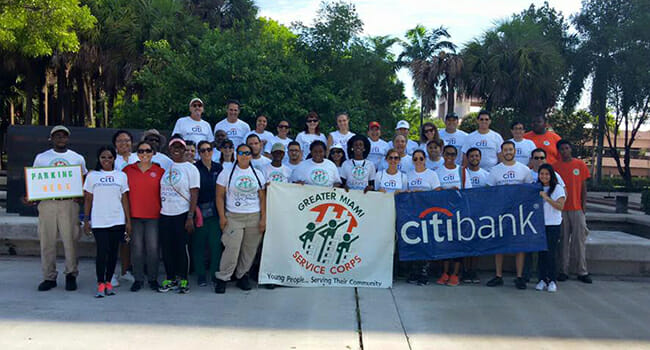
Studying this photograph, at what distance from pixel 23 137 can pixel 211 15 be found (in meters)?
21.7

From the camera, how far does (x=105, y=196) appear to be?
6.27 m

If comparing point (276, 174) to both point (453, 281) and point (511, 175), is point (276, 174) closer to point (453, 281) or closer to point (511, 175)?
point (453, 281)

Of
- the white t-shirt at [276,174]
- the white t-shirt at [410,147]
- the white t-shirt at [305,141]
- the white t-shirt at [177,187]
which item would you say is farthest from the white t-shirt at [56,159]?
the white t-shirt at [410,147]

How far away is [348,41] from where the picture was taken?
18.9 meters

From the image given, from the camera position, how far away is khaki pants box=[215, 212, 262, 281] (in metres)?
6.67

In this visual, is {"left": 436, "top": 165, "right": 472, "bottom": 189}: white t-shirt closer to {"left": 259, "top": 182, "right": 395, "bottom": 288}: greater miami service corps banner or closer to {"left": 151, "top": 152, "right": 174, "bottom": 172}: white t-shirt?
{"left": 259, "top": 182, "right": 395, "bottom": 288}: greater miami service corps banner

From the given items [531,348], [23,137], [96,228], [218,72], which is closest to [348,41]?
[218,72]

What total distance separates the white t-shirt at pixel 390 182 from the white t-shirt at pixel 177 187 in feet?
7.66

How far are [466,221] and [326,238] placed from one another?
1.86m

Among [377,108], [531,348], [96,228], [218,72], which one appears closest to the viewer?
[531,348]

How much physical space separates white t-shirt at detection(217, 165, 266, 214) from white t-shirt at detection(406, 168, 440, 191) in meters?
2.01

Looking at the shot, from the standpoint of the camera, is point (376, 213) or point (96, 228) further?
point (376, 213)

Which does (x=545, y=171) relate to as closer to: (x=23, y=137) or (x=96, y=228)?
(x=96, y=228)

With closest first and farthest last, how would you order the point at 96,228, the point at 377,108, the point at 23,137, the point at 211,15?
the point at 96,228, the point at 23,137, the point at 377,108, the point at 211,15
